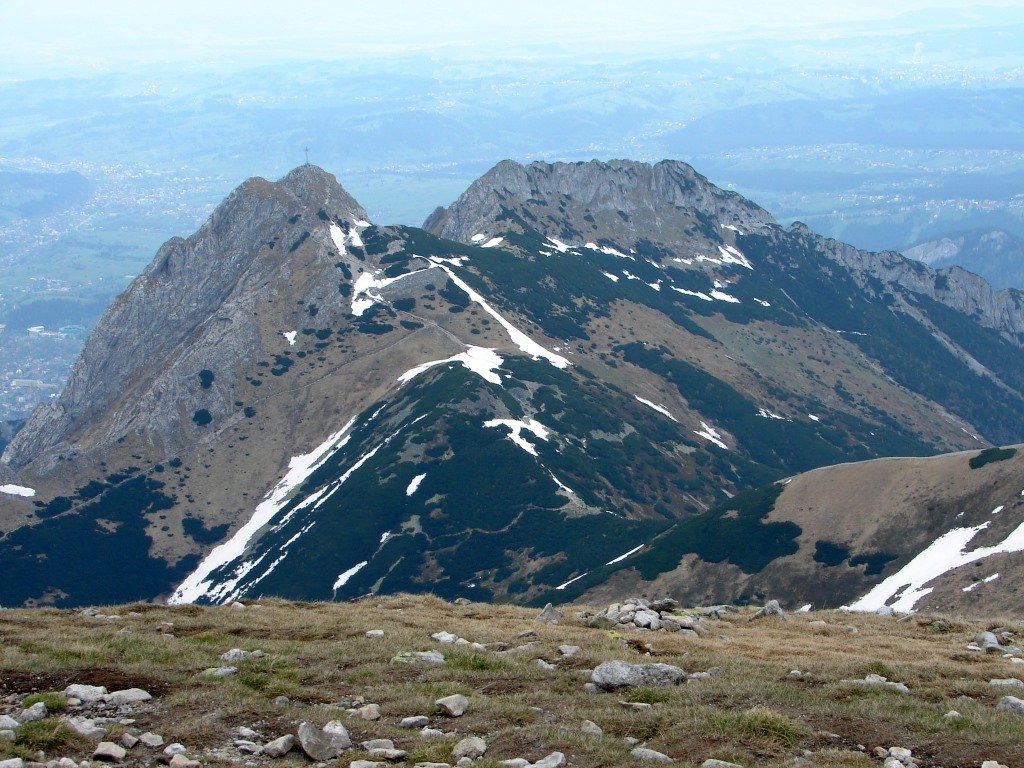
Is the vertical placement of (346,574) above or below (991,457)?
below

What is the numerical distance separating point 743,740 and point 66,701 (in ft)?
43.3

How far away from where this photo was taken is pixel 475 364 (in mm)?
170875

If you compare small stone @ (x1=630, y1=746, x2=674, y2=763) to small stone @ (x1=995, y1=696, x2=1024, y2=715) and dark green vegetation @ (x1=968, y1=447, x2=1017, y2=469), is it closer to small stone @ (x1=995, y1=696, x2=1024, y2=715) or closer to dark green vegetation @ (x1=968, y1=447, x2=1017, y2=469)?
small stone @ (x1=995, y1=696, x2=1024, y2=715)

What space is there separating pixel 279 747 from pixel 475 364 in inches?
5985

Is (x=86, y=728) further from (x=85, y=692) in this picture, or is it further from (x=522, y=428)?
(x=522, y=428)

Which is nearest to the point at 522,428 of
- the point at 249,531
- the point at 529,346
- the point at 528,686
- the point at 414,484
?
the point at 414,484

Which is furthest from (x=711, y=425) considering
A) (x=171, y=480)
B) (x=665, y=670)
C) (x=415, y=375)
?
(x=665, y=670)

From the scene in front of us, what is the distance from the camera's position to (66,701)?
69.9 feet

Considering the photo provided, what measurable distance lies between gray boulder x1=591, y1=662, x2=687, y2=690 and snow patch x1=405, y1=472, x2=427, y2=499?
121444 millimetres

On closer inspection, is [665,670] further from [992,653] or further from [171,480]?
[171,480]

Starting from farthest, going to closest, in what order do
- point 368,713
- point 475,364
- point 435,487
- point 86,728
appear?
1. point 475,364
2. point 435,487
3. point 368,713
4. point 86,728

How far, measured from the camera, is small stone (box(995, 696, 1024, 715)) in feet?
71.2

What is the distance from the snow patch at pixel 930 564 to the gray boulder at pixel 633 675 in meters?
49.5

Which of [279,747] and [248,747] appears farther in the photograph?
[248,747]
